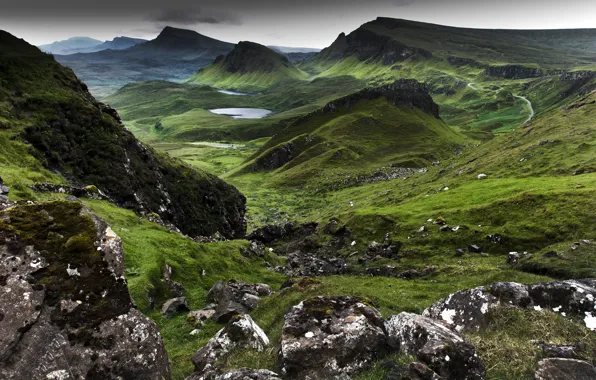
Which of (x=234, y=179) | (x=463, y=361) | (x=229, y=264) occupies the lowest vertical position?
(x=234, y=179)

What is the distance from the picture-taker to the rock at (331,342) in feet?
44.9

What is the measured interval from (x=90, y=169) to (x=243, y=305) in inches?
1640

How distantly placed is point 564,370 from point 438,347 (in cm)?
366

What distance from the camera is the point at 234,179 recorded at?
178 metres

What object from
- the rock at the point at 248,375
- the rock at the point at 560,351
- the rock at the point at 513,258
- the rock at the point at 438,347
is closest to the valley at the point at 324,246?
the rock at the point at 438,347

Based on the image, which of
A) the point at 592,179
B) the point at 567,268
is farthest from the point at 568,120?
the point at 567,268

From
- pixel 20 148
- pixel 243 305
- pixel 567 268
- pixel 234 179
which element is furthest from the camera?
pixel 234 179

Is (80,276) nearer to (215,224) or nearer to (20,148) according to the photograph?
(20,148)

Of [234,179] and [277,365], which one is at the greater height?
[277,365]

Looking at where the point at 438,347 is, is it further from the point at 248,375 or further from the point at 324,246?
the point at 324,246

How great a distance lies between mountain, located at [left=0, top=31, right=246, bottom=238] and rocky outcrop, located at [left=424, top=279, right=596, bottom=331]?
140 feet

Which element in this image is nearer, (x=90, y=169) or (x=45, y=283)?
(x=45, y=283)

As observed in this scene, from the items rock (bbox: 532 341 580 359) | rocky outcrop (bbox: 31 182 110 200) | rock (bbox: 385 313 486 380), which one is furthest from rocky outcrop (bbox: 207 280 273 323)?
rocky outcrop (bbox: 31 182 110 200)

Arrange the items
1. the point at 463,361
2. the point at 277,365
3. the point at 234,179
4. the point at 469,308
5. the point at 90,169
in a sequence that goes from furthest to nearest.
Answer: the point at 234,179
the point at 90,169
the point at 469,308
the point at 277,365
the point at 463,361
